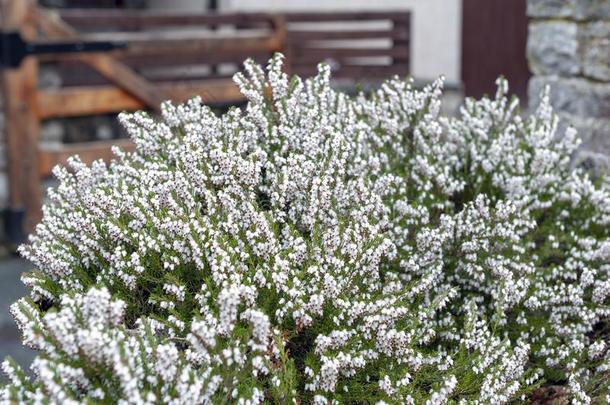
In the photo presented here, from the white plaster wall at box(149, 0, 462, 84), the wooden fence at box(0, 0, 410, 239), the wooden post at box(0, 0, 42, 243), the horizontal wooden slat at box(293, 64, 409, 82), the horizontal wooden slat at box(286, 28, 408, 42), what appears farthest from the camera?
the white plaster wall at box(149, 0, 462, 84)

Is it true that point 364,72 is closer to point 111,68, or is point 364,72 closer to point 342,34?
point 342,34

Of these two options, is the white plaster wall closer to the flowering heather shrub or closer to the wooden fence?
the wooden fence

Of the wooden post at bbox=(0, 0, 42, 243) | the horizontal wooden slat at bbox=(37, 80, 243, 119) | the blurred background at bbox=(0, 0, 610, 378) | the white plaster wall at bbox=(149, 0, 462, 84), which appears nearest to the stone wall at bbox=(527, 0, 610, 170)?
the blurred background at bbox=(0, 0, 610, 378)

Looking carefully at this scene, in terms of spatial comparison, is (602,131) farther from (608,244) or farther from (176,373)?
(176,373)

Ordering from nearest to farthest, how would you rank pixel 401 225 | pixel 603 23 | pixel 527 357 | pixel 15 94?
pixel 527 357 < pixel 401 225 < pixel 603 23 < pixel 15 94

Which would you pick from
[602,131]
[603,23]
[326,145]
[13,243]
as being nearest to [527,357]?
[326,145]

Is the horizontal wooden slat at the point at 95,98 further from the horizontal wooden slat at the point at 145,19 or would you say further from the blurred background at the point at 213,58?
the horizontal wooden slat at the point at 145,19
